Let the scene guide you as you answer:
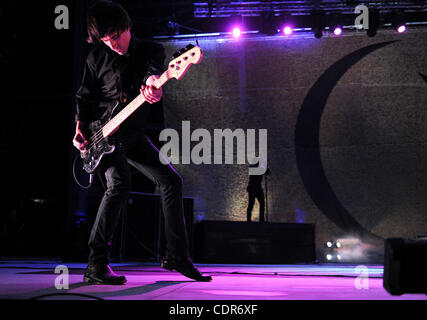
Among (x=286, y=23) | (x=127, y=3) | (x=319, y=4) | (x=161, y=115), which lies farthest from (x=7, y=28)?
(x=319, y=4)

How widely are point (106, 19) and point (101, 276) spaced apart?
1.46 meters

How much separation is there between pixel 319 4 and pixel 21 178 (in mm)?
6607

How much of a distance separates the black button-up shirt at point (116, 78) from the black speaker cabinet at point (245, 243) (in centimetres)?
447

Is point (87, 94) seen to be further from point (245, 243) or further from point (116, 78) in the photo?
point (245, 243)

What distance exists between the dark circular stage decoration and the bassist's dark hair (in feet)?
23.5

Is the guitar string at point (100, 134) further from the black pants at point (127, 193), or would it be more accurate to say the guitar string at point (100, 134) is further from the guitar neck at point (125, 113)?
the black pants at point (127, 193)

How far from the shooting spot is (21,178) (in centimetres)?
846

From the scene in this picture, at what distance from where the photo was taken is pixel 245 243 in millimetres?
7055

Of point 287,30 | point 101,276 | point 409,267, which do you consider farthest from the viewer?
point 287,30

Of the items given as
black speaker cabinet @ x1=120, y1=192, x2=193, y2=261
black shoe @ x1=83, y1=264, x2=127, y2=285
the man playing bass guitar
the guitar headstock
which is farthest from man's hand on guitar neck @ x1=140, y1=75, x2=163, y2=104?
black speaker cabinet @ x1=120, y1=192, x2=193, y2=261

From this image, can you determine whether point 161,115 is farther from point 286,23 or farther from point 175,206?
point 175,206

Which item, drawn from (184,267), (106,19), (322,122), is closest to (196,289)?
(184,267)

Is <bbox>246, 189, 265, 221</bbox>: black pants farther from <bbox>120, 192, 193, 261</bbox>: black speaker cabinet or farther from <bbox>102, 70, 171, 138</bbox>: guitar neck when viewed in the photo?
<bbox>102, 70, 171, 138</bbox>: guitar neck
